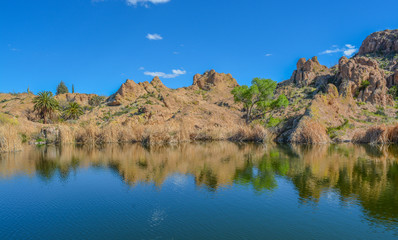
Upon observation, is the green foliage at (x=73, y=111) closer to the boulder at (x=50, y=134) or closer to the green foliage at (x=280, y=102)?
the boulder at (x=50, y=134)

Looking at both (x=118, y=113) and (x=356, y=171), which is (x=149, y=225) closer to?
(x=356, y=171)

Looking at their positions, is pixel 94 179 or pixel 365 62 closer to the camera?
pixel 94 179

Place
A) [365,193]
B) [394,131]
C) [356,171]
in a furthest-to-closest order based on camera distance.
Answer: [394,131]
[356,171]
[365,193]

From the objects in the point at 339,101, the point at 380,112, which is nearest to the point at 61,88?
the point at 339,101

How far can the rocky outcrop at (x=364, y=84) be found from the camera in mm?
53094

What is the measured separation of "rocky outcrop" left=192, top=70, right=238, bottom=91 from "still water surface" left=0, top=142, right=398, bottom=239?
73.7 metres

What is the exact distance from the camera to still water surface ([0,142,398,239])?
926 centimetres

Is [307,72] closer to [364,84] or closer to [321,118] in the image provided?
[364,84]

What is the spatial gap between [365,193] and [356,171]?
588 cm

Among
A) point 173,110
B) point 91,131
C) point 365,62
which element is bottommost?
point 91,131

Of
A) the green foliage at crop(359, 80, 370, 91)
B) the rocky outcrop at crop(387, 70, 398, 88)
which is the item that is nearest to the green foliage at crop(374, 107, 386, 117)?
the green foliage at crop(359, 80, 370, 91)

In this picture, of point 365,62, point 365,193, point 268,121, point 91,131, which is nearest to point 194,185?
point 365,193

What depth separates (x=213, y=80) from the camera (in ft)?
309

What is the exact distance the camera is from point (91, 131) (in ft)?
134
